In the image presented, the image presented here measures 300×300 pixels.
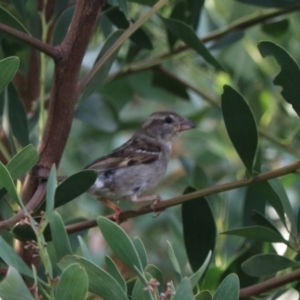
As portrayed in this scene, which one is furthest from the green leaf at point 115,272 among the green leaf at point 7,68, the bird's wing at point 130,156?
the bird's wing at point 130,156

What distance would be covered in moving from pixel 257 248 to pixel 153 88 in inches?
46.7

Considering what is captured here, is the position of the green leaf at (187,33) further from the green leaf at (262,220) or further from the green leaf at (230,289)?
the green leaf at (230,289)

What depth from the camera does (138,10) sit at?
284 cm

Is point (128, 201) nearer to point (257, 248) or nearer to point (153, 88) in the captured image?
point (153, 88)

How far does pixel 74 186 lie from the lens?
1610 mm

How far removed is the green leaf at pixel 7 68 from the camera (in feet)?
4.90

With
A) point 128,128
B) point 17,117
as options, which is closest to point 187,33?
point 17,117

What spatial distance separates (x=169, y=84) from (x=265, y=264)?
1.27m

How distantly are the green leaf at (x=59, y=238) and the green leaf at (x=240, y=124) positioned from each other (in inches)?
19.6

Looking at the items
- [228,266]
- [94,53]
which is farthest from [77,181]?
[94,53]

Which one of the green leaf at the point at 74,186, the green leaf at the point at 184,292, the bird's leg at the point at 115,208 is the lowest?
the bird's leg at the point at 115,208

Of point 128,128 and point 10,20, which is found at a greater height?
point 10,20

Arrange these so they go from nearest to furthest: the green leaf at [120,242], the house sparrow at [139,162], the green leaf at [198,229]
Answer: the green leaf at [120,242] → the green leaf at [198,229] → the house sparrow at [139,162]

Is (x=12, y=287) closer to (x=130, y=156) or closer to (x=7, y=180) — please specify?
(x=7, y=180)
